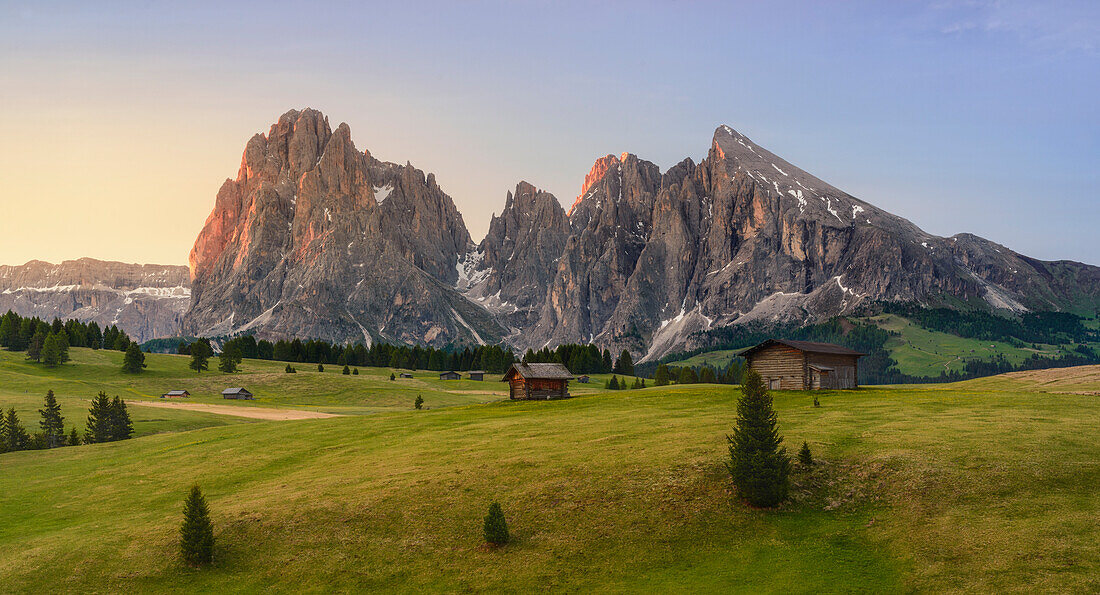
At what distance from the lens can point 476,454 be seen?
51.0 metres

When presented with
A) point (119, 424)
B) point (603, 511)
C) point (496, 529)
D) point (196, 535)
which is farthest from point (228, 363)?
point (603, 511)

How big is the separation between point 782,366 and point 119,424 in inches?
2972

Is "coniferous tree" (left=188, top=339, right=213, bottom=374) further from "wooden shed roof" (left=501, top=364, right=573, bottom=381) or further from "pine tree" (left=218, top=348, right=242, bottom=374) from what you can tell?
"wooden shed roof" (left=501, top=364, right=573, bottom=381)

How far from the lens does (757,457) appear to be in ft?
121

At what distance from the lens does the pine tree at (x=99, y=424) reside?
260ft

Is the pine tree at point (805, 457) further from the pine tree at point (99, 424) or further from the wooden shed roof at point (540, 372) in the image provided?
the pine tree at point (99, 424)

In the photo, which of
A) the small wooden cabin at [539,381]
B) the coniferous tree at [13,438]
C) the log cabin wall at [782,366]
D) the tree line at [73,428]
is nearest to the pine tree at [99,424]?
A: the tree line at [73,428]

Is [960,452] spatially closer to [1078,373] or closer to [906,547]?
[906,547]

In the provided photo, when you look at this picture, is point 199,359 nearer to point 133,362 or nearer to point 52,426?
point 133,362

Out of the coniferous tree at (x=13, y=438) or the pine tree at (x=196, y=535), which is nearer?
the pine tree at (x=196, y=535)

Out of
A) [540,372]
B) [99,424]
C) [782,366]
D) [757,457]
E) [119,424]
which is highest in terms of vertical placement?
[782,366]

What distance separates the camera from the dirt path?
98562mm

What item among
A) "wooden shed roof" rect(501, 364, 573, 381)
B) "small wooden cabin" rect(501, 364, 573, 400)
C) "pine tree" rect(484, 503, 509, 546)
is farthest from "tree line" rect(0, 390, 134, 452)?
"pine tree" rect(484, 503, 509, 546)

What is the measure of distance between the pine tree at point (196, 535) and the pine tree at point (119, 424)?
52.4 m
